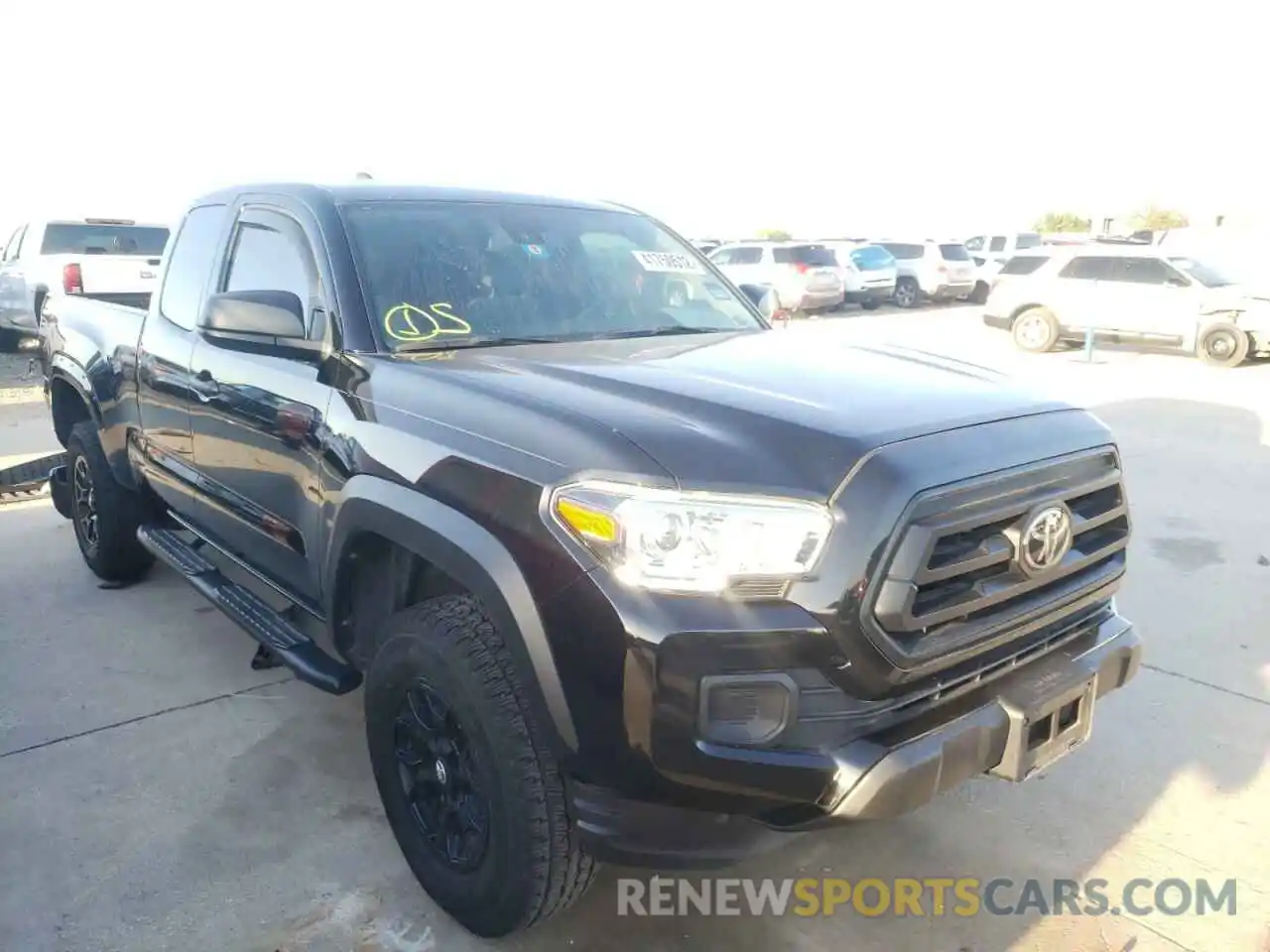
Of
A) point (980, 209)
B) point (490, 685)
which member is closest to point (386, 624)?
point (490, 685)

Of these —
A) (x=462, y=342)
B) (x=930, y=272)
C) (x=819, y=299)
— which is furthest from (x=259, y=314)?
(x=930, y=272)

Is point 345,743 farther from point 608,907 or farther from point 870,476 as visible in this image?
point 870,476

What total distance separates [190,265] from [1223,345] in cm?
1393

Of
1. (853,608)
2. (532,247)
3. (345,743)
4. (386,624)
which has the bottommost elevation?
(345,743)

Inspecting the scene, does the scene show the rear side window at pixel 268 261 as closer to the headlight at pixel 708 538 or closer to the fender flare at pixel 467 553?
the fender flare at pixel 467 553

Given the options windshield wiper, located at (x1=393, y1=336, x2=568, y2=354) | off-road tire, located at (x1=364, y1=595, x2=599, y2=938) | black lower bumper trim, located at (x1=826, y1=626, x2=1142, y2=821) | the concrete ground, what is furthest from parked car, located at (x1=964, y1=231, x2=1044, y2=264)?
off-road tire, located at (x1=364, y1=595, x2=599, y2=938)

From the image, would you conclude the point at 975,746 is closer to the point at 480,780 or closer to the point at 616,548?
the point at 616,548

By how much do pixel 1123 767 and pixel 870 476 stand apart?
2.10 m

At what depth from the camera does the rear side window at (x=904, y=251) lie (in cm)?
2356

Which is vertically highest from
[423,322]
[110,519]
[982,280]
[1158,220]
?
[423,322]

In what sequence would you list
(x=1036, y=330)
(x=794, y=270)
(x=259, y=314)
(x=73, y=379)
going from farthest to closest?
(x=794, y=270) < (x=1036, y=330) < (x=73, y=379) < (x=259, y=314)

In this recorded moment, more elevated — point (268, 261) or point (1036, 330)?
point (268, 261)

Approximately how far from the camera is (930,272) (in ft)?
75.7

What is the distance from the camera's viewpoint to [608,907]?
282 cm
